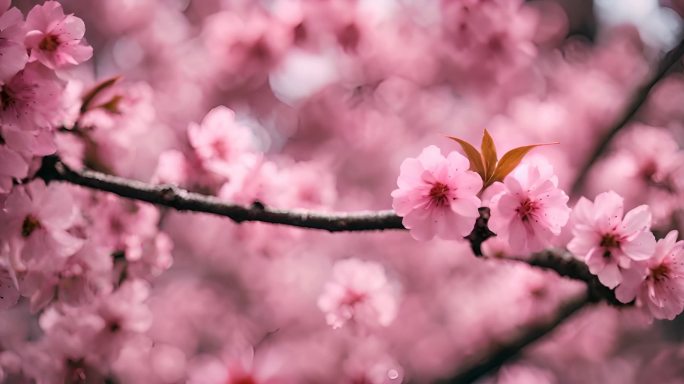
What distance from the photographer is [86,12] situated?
4102mm

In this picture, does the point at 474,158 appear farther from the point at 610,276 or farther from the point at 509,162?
the point at 610,276

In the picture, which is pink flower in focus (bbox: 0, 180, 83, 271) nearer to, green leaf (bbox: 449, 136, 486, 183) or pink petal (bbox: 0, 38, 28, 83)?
pink petal (bbox: 0, 38, 28, 83)

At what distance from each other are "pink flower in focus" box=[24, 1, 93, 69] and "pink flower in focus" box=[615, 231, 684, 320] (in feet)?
3.61

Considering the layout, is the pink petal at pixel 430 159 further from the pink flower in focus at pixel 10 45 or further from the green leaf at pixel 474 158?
the pink flower in focus at pixel 10 45

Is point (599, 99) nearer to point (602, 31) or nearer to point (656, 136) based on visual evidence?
point (602, 31)

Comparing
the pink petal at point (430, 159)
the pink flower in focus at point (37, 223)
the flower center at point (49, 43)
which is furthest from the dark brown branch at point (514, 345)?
the flower center at point (49, 43)

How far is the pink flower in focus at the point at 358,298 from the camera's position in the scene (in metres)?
1.64

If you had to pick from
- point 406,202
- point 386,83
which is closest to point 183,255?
point 386,83

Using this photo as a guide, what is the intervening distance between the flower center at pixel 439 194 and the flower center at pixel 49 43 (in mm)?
745

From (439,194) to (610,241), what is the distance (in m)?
0.33

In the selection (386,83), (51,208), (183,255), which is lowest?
(183,255)

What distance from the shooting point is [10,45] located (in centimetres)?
99

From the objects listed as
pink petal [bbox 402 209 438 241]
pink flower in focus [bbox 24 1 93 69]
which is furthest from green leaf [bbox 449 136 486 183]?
pink flower in focus [bbox 24 1 93 69]

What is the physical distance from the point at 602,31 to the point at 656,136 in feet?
7.15
